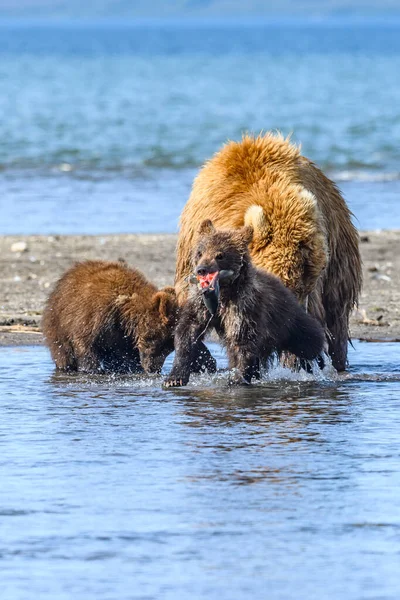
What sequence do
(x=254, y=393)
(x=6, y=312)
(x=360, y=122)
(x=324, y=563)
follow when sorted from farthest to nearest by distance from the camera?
1. (x=360, y=122)
2. (x=6, y=312)
3. (x=254, y=393)
4. (x=324, y=563)

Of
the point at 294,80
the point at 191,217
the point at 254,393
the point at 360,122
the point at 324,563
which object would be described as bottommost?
the point at 324,563

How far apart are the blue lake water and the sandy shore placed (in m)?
1.68

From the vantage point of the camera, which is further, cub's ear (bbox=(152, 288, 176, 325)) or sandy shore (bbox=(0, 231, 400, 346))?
sandy shore (bbox=(0, 231, 400, 346))

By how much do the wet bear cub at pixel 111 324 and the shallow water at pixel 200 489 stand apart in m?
0.28

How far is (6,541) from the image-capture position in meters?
5.35

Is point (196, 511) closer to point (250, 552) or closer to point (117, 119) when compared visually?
point (250, 552)

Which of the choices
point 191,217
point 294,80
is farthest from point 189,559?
point 294,80

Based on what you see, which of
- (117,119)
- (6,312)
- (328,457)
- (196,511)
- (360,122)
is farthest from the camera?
A: (117,119)

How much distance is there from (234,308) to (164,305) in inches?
32.4

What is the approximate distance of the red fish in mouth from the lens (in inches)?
293

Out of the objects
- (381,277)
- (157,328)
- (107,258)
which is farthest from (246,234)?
(107,258)

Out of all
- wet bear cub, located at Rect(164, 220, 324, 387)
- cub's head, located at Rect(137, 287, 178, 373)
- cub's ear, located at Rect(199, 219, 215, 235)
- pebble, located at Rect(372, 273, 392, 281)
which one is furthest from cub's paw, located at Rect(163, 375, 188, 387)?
pebble, located at Rect(372, 273, 392, 281)

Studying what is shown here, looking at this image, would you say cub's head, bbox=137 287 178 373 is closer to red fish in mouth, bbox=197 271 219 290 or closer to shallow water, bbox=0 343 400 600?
shallow water, bbox=0 343 400 600

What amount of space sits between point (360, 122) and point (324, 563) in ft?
111
